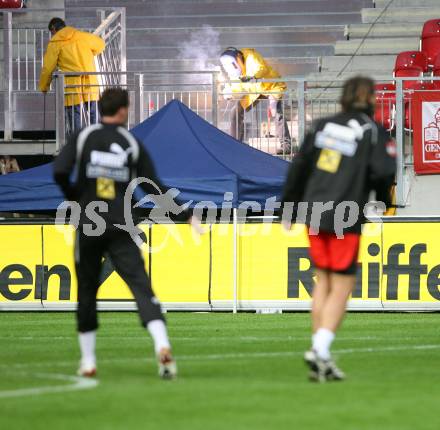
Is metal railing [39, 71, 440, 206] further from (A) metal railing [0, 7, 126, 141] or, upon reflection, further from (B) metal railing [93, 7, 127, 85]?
(B) metal railing [93, 7, 127, 85]

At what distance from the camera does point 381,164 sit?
340 inches

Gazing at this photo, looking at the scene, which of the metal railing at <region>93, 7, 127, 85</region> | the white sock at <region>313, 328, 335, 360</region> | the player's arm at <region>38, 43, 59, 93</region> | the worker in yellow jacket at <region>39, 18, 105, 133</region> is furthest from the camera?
the metal railing at <region>93, 7, 127, 85</region>

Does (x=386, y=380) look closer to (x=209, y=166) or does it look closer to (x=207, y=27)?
(x=209, y=166)

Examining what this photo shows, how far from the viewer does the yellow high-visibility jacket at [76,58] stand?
21844 millimetres

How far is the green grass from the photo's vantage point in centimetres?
673

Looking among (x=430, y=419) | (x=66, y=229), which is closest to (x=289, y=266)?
(x=66, y=229)

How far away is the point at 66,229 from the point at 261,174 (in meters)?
2.81

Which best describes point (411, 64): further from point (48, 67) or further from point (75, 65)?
point (48, 67)

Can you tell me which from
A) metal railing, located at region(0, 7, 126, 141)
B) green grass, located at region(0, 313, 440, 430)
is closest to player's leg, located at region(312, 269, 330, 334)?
green grass, located at region(0, 313, 440, 430)

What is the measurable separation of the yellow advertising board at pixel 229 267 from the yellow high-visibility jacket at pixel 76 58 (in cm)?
422

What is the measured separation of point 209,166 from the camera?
18875mm

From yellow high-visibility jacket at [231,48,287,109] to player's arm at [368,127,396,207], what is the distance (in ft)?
41.9

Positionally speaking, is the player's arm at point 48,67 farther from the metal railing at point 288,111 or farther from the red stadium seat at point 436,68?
the red stadium seat at point 436,68

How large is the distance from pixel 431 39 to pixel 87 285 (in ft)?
56.1
